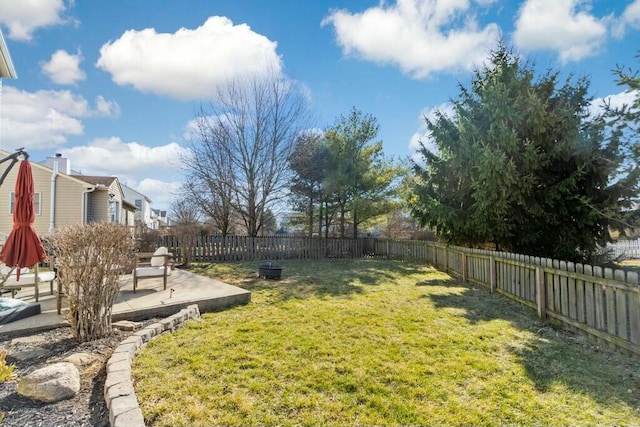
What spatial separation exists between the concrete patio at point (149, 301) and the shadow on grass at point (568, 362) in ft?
13.9

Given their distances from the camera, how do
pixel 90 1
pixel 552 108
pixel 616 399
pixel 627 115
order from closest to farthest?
pixel 616 399, pixel 627 115, pixel 90 1, pixel 552 108

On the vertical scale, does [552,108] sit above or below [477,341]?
above

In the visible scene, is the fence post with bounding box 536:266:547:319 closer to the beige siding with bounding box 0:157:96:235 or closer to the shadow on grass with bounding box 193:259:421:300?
the shadow on grass with bounding box 193:259:421:300

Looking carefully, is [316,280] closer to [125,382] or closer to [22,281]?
[22,281]

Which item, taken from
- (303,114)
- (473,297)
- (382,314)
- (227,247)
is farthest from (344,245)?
(382,314)

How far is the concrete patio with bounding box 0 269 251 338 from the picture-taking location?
419 cm

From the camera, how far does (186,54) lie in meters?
10.9

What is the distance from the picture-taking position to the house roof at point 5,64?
625cm

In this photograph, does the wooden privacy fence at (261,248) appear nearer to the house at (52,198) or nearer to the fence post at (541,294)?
the house at (52,198)

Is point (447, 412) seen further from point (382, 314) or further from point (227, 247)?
point (227, 247)

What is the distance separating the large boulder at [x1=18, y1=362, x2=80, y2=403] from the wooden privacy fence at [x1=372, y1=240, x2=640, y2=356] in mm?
5728

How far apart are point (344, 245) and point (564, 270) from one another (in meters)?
11.9

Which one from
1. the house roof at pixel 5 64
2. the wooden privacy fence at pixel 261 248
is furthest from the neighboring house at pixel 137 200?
the house roof at pixel 5 64

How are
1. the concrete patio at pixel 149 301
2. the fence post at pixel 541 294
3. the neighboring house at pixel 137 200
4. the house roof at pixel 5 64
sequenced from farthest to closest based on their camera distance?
1. the neighboring house at pixel 137 200
2. the house roof at pixel 5 64
3. the fence post at pixel 541 294
4. the concrete patio at pixel 149 301
